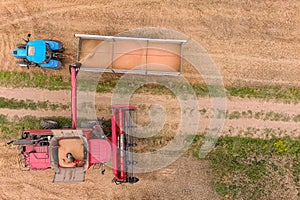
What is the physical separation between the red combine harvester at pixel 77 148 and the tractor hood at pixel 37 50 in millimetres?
1613

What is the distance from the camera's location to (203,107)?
17.0m

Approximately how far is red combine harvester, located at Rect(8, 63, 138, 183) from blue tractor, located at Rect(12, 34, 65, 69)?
1.45 m

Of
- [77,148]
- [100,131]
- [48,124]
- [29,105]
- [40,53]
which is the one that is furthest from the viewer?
[29,105]

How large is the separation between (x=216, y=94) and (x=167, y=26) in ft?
14.6

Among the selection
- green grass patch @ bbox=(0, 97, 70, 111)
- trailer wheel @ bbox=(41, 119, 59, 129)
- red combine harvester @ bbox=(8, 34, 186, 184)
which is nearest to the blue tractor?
red combine harvester @ bbox=(8, 34, 186, 184)

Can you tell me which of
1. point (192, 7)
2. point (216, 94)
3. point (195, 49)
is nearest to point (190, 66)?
point (195, 49)

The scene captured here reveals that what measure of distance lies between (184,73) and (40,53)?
291 inches

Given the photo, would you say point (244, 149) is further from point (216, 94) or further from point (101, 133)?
point (101, 133)

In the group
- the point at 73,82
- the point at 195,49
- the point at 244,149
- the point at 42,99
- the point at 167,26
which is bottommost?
the point at 244,149

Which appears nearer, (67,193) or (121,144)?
(121,144)

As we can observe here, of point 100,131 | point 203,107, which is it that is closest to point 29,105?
point 100,131

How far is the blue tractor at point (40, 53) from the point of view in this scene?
15.8m

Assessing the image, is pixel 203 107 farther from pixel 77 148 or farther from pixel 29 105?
pixel 29 105

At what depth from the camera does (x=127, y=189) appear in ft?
55.8
